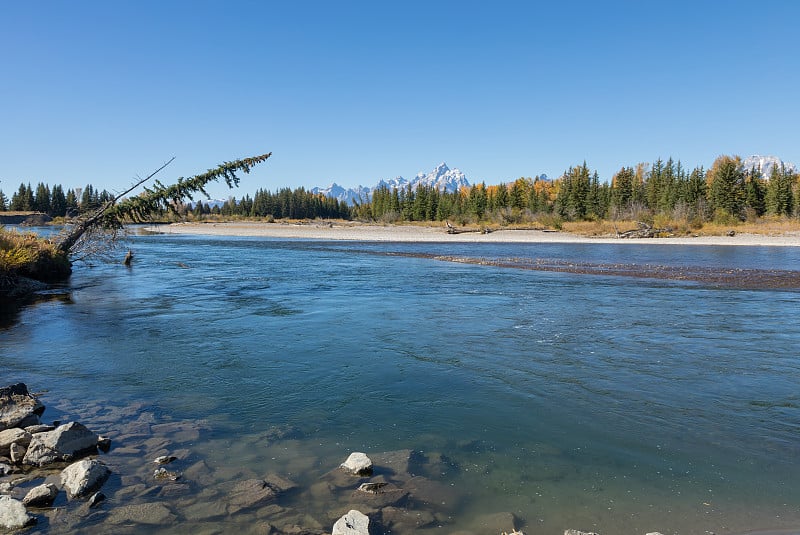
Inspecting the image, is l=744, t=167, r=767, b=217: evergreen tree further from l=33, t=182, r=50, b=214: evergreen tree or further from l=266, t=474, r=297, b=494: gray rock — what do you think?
l=33, t=182, r=50, b=214: evergreen tree

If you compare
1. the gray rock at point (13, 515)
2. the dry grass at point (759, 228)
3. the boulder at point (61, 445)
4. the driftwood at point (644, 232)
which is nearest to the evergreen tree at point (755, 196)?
the dry grass at point (759, 228)

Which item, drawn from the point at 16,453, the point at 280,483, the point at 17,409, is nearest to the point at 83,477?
the point at 16,453

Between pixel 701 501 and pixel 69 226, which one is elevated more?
pixel 69 226

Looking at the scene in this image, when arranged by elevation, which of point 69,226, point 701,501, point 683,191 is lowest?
point 701,501

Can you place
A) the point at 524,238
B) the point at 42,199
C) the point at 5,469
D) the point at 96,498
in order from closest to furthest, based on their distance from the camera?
the point at 96,498 → the point at 5,469 → the point at 524,238 → the point at 42,199

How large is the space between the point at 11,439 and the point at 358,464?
424 cm

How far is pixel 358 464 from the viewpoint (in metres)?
5.62

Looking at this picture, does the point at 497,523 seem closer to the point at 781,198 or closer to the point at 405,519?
the point at 405,519

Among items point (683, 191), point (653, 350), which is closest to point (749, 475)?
point (653, 350)

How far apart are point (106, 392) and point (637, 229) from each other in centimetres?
6542

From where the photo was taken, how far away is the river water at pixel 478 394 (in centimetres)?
521

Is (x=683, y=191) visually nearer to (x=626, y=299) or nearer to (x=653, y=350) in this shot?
(x=626, y=299)

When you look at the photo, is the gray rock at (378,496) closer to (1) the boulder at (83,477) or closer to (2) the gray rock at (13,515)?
(1) the boulder at (83,477)

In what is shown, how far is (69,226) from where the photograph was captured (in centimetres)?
2422
